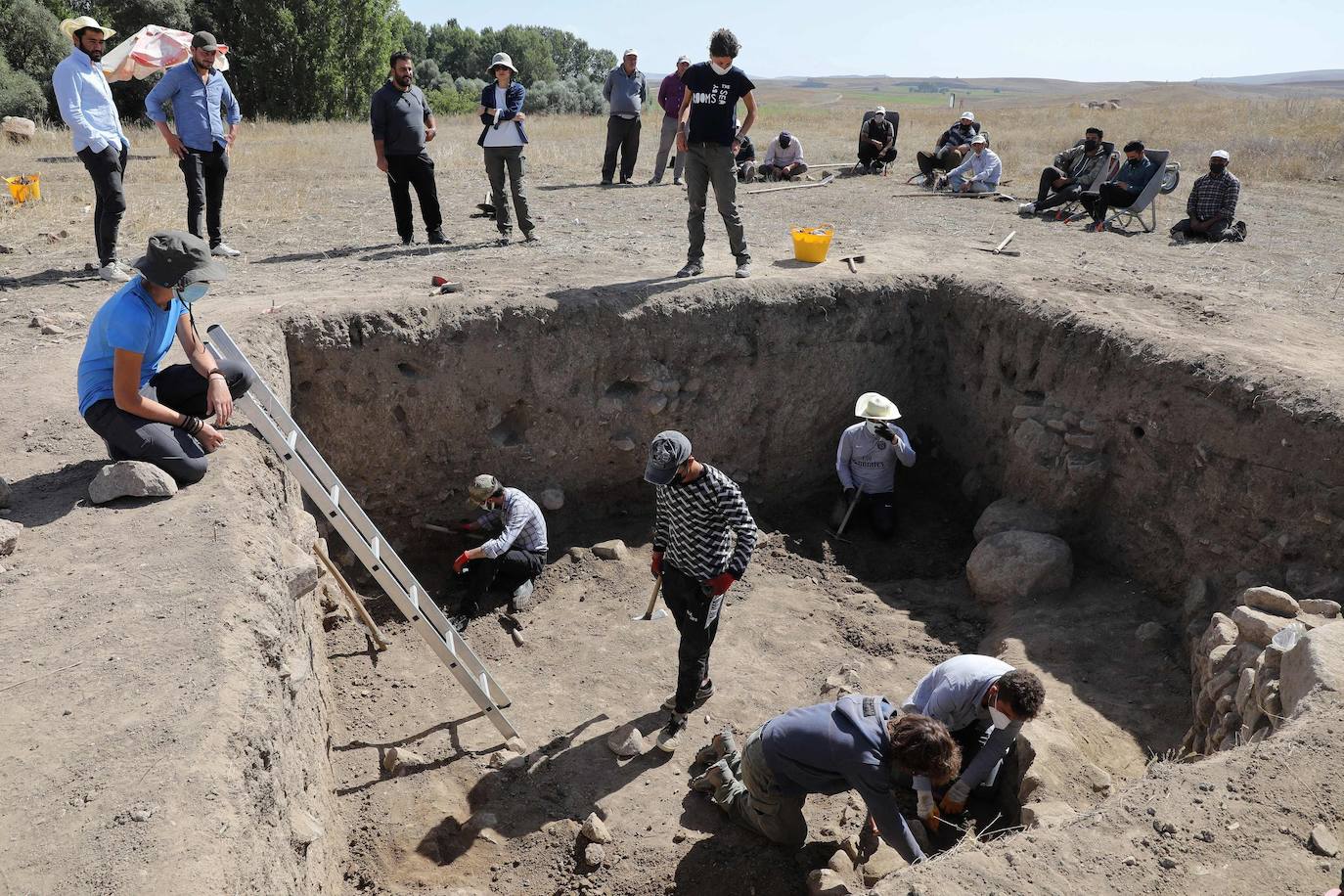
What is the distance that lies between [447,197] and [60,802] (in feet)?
36.1

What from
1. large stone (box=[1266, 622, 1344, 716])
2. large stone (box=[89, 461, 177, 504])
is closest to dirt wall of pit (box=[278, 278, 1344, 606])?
large stone (box=[1266, 622, 1344, 716])

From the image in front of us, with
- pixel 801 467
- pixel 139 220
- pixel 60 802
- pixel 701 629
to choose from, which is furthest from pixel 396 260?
pixel 60 802

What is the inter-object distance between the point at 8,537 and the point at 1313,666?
601 centimetres

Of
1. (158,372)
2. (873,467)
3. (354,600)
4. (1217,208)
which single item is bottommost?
(354,600)

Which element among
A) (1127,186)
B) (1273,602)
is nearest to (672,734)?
(1273,602)

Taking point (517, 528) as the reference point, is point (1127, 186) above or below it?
above

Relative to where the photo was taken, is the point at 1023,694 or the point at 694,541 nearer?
the point at 1023,694

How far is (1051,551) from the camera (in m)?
7.43

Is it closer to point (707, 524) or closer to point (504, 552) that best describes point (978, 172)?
point (504, 552)

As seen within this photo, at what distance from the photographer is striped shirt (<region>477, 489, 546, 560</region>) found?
23.3 feet

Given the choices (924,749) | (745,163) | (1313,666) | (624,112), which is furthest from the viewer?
(745,163)

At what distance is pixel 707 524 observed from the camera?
541 centimetres

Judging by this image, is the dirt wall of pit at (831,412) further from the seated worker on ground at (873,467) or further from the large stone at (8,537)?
the large stone at (8,537)

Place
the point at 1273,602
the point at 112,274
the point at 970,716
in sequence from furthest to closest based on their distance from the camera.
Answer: the point at 112,274
the point at 1273,602
the point at 970,716
